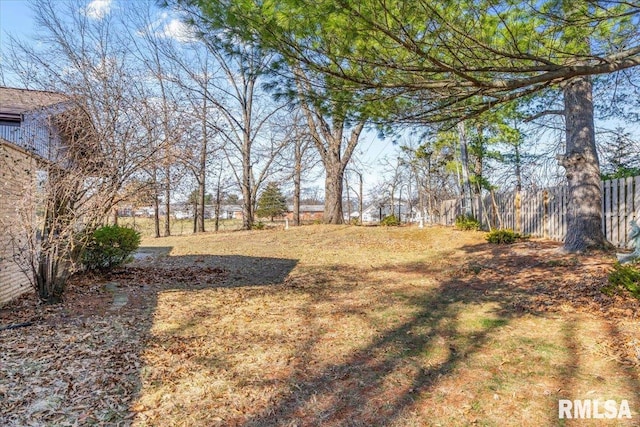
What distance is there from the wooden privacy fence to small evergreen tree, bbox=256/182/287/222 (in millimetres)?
12905

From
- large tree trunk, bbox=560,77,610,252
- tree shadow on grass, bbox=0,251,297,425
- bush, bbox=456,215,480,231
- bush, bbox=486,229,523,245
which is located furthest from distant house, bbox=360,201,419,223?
tree shadow on grass, bbox=0,251,297,425

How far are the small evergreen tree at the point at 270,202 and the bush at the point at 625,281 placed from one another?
21.1 metres

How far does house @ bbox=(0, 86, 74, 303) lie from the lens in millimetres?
4766

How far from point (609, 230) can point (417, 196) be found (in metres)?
19.6

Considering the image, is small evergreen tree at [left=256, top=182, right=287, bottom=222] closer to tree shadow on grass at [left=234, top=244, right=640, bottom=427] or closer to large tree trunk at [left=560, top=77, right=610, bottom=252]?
large tree trunk at [left=560, top=77, right=610, bottom=252]

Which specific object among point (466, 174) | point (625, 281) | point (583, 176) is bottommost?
point (625, 281)

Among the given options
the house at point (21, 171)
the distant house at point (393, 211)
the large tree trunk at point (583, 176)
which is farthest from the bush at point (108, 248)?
the distant house at point (393, 211)

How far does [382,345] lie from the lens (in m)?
3.66

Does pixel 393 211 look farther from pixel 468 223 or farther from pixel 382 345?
pixel 382 345

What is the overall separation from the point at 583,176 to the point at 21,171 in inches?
354

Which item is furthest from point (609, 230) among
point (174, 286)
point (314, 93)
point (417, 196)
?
point (417, 196)

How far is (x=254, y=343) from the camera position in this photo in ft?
12.4

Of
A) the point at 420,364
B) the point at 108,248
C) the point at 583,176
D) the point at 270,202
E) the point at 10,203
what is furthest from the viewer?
the point at 270,202

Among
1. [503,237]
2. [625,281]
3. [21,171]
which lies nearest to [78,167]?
[21,171]
